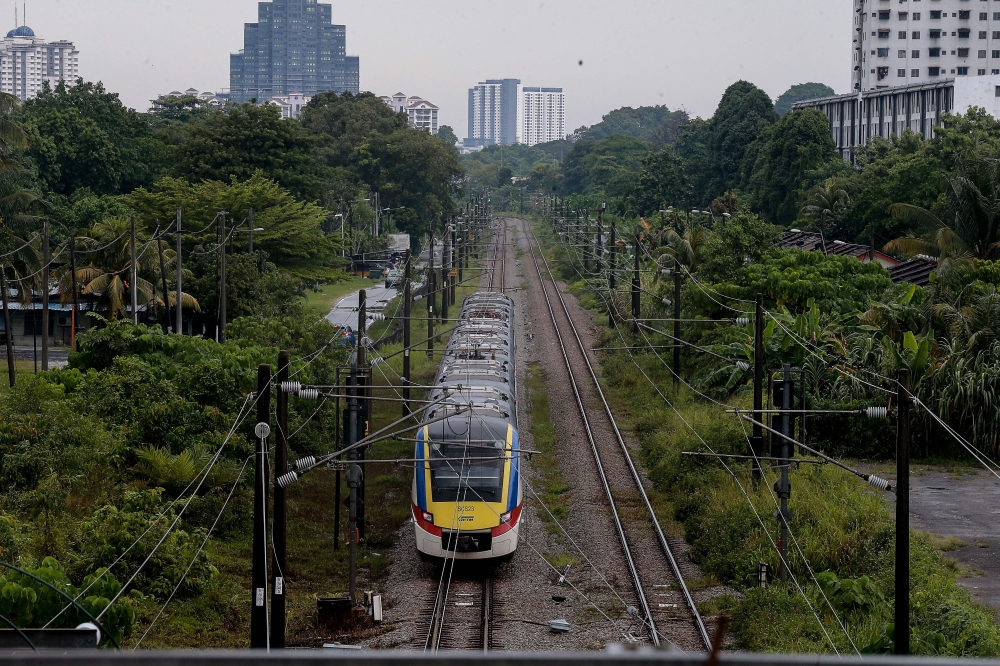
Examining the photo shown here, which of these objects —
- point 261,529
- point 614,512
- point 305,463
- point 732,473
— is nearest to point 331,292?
point 614,512

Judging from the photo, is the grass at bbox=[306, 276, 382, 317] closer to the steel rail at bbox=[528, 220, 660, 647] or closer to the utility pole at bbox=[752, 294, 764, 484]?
the steel rail at bbox=[528, 220, 660, 647]

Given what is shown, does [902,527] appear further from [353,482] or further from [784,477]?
[353,482]

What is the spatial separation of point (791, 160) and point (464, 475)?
51.4 meters

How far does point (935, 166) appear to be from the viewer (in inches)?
1880

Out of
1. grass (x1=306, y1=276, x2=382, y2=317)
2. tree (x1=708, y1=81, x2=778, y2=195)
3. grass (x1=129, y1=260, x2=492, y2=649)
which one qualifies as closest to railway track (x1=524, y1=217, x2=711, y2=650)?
grass (x1=129, y1=260, x2=492, y2=649)

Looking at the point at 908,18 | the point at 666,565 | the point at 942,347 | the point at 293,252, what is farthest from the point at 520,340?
the point at 908,18

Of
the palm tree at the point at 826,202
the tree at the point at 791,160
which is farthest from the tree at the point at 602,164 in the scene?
the palm tree at the point at 826,202

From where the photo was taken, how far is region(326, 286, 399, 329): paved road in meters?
45.0

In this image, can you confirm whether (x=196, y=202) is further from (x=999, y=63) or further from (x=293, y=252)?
(x=999, y=63)

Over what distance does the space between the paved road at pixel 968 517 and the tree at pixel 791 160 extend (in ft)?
132

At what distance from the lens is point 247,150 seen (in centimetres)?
5238

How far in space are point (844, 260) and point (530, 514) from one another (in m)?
16.6

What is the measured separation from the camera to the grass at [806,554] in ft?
43.8

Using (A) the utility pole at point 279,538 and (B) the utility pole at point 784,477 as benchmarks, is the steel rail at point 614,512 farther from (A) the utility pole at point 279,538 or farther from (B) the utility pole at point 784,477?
(A) the utility pole at point 279,538
